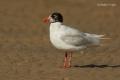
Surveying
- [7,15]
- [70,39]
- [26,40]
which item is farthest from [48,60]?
[7,15]

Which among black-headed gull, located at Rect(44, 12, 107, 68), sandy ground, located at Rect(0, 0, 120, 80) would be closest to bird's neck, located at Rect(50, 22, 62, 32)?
black-headed gull, located at Rect(44, 12, 107, 68)

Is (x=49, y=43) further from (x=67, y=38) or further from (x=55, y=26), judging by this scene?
(x=67, y=38)

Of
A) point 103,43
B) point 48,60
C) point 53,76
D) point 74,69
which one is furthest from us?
point 103,43

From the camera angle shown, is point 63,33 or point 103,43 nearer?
point 63,33

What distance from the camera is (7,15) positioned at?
23922 millimetres

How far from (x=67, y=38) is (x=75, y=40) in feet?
0.75

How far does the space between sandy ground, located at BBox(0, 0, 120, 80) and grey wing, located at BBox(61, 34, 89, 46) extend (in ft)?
1.92

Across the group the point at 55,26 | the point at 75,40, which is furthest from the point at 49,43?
the point at 75,40

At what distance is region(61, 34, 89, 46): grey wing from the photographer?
1346 cm

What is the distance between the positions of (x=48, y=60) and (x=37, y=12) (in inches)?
420

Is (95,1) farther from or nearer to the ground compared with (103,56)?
farther from the ground

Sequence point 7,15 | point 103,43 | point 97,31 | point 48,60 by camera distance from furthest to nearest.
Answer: point 7,15 → point 97,31 → point 103,43 → point 48,60

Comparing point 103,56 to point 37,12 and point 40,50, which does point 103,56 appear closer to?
point 40,50

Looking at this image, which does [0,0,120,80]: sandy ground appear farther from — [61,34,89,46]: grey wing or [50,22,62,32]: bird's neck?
[50,22,62,32]: bird's neck
